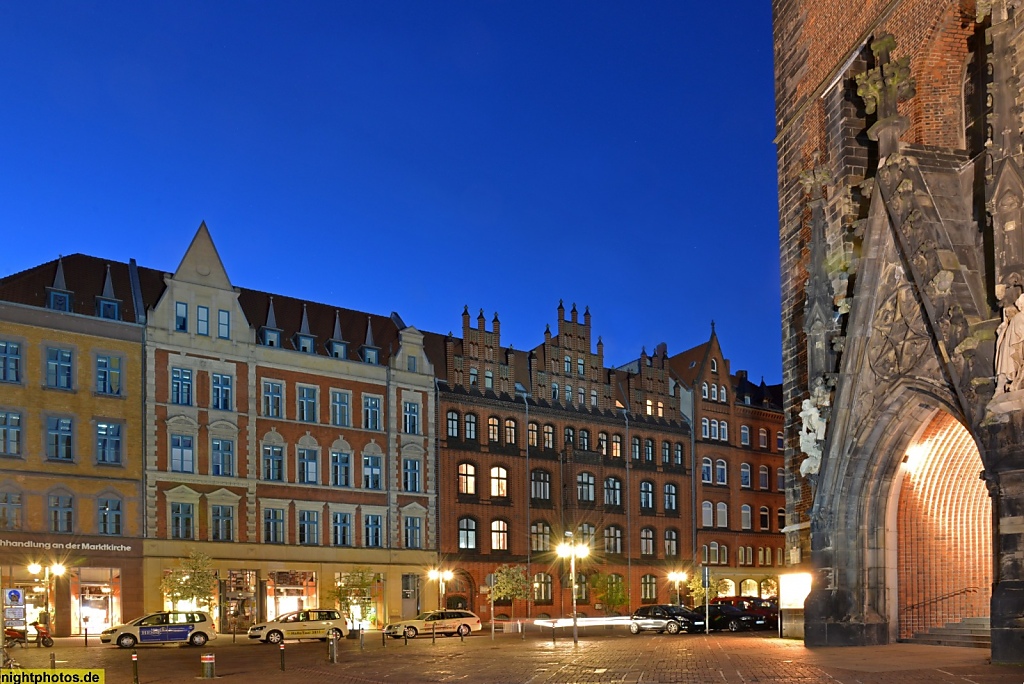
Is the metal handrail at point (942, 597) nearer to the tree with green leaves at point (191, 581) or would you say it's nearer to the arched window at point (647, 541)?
the tree with green leaves at point (191, 581)

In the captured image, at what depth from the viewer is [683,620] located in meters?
49.2

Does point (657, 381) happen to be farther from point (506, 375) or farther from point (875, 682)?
point (875, 682)

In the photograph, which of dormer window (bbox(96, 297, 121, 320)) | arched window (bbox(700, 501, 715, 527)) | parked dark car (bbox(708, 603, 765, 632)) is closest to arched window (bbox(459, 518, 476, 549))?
parked dark car (bbox(708, 603, 765, 632))

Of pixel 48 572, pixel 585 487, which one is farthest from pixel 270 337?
pixel 585 487

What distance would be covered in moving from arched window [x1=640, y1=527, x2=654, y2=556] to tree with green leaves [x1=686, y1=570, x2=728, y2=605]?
2968 mm

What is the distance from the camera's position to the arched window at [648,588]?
71.6 meters

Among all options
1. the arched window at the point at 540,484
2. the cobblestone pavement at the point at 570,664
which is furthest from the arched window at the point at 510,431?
the cobblestone pavement at the point at 570,664

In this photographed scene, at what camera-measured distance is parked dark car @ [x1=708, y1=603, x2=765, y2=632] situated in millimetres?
50188

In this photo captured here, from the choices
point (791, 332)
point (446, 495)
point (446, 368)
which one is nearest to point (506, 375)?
point (446, 368)

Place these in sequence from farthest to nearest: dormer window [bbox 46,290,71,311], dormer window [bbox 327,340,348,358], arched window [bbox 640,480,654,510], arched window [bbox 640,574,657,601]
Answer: arched window [bbox 640,480,654,510], arched window [bbox 640,574,657,601], dormer window [bbox 327,340,348,358], dormer window [bbox 46,290,71,311]

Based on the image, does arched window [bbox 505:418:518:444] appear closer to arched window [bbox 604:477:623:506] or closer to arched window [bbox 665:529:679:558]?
arched window [bbox 604:477:623:506]

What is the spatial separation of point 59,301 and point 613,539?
114 ft

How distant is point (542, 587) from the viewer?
6712 cm

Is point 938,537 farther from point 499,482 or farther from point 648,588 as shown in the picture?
point 648,588
